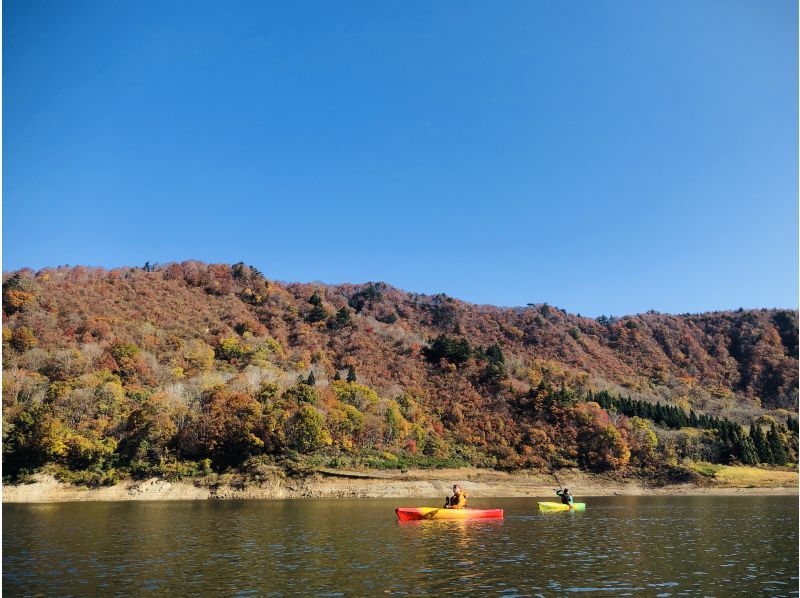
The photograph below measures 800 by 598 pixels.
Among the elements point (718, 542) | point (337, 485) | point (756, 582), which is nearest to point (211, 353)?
point (337, 485)

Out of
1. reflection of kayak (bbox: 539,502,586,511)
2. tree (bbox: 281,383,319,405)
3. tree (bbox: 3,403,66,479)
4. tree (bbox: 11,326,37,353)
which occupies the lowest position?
reflection of kayak (bbox: 539,502,586,511)

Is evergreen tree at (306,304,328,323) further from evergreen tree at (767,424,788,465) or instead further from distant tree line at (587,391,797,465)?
evergreen tree at (767,424,788,465)

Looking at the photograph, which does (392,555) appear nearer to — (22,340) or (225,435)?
(225,435)

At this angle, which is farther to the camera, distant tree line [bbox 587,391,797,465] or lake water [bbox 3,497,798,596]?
distant tree line [bbox 587,391,797,465]

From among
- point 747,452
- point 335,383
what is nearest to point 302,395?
point 335,383

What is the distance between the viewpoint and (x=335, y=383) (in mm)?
94812

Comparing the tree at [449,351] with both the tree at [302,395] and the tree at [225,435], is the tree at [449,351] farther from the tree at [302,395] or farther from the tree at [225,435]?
the tree at [225,435]

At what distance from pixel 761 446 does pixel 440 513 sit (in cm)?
7840

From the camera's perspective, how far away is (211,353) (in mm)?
101062

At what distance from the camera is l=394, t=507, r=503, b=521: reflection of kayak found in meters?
40.3

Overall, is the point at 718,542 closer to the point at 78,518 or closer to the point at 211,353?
the point at 78,518

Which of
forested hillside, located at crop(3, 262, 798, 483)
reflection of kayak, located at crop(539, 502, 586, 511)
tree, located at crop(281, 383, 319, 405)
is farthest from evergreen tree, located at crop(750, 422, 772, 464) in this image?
tree, located at crop(281, 383, 319, 405)

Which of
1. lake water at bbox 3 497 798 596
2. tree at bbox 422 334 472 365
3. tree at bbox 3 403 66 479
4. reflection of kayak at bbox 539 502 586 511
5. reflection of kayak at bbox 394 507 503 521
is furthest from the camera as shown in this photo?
tree at bbox 422 334 472 365

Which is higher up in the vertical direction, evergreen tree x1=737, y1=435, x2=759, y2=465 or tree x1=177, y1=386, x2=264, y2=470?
tree x1=177, y1=386, x2=264, y2=470
